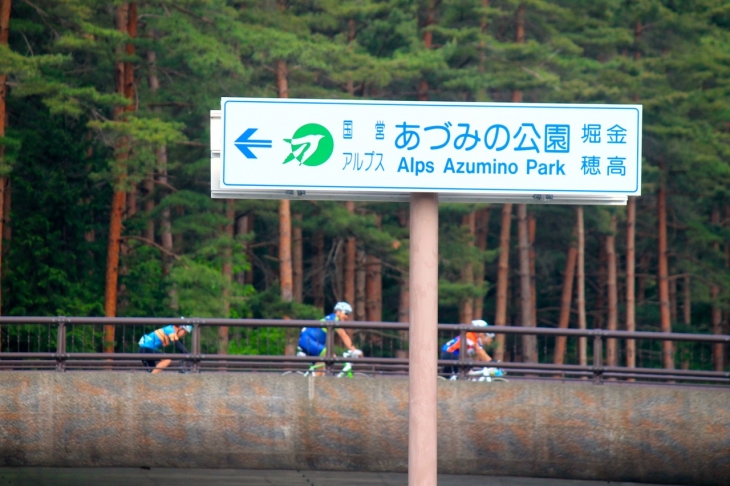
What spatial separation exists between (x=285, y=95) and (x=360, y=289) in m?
11.7

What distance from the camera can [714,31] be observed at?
40.4 meters

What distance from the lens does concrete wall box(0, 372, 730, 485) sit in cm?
1193

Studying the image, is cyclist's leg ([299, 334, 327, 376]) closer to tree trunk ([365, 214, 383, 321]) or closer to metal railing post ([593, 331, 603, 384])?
metal railing post ([593, 331, 603, 384])

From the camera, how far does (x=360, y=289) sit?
39812 mm

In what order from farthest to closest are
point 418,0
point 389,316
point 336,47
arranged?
point 389,316 < point 418,0 < point 336,47

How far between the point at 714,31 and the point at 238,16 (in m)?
20.0

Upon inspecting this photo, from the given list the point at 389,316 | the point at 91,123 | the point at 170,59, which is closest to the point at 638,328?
the point at 389,316

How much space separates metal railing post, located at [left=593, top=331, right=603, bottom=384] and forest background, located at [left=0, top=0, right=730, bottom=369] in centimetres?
975

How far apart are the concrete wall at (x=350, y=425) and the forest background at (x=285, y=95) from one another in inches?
400

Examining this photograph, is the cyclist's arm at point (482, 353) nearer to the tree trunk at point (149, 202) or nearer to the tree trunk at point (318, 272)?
the tree trunk at point (149, 202)

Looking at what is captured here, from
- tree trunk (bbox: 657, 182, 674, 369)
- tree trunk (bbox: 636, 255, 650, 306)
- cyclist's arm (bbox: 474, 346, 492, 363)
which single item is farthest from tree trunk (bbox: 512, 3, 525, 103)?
cyclist's arm (bbox: 474, 346, 492, 363)

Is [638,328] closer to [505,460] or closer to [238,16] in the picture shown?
[238,16]

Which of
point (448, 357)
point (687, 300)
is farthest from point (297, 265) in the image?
point (448, 357)

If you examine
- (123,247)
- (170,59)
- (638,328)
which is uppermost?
(170,59)
